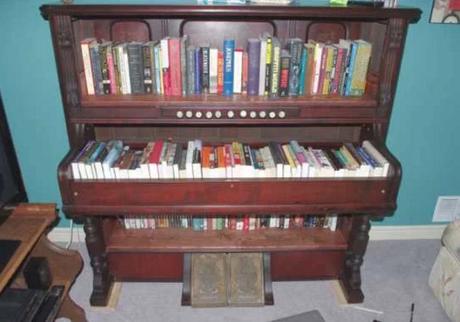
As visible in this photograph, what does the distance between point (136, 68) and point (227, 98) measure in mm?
392

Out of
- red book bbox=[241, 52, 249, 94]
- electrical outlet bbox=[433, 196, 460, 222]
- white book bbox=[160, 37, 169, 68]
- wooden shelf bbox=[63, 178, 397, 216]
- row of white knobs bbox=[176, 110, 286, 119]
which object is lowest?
electrical outlet bbox=[433, 196, 460, 222]

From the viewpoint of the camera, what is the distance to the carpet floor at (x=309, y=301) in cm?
178

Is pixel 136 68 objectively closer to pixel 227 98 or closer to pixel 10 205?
pixel 227 98

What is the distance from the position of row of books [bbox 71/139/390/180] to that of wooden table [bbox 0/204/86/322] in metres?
0.30

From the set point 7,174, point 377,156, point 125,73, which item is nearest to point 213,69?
point 125,73

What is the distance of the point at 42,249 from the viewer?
1685 millimetres

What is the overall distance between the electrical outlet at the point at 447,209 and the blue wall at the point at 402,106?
37 mm

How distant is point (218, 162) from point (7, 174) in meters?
0.90

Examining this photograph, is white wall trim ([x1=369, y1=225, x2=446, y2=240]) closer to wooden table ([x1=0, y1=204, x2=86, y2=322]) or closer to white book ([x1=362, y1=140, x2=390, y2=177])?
white book ([x1=362, y1=140, x2=390, y2=177])

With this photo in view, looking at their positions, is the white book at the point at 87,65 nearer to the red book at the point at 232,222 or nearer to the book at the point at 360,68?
the red book at the point at 232,222

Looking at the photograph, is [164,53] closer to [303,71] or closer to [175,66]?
[175,66]

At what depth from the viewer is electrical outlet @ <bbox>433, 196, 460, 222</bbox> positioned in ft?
7.13

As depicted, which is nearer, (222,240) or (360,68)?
(360,68)

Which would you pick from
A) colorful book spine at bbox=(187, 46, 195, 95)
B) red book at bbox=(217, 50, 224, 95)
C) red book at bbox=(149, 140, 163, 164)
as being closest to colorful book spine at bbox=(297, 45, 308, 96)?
red book at bbox=(217, 50, 224, 95)
